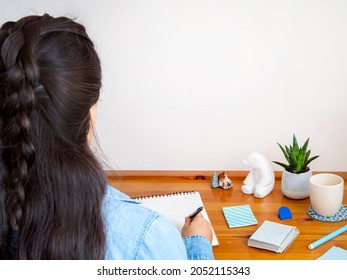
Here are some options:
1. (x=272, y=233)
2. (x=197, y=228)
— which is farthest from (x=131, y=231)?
(x=272, y=233)

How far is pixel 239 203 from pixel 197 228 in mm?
243

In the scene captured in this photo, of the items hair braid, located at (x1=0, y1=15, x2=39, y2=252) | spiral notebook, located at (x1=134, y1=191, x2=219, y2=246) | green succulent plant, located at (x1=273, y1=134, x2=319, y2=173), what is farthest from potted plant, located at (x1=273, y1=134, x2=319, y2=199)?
hair braid, located at (x1=0, y1=15, x2=39, y2=252)

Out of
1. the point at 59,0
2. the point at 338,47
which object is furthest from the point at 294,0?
the point at 59,0

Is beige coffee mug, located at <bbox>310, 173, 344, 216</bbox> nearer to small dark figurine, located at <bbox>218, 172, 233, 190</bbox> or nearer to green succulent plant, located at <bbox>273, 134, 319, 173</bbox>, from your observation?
green succulent plant, located at <bbox>273, 134, 319, 173</bbox>

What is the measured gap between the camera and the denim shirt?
2.16 feet

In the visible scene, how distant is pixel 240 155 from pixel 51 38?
0.86 m

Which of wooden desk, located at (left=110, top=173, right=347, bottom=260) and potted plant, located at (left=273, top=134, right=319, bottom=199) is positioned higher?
potted plant, located at (left=273, top=134, right=319, bottom=199)

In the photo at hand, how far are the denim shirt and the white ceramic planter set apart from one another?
57cm

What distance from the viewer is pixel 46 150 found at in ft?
1.99

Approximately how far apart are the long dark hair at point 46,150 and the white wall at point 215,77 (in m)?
0.65

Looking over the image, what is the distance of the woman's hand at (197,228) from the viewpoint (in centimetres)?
96

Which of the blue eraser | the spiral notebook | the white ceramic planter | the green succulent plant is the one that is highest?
the green succulent plant

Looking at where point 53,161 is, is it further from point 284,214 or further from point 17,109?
point 284,214
